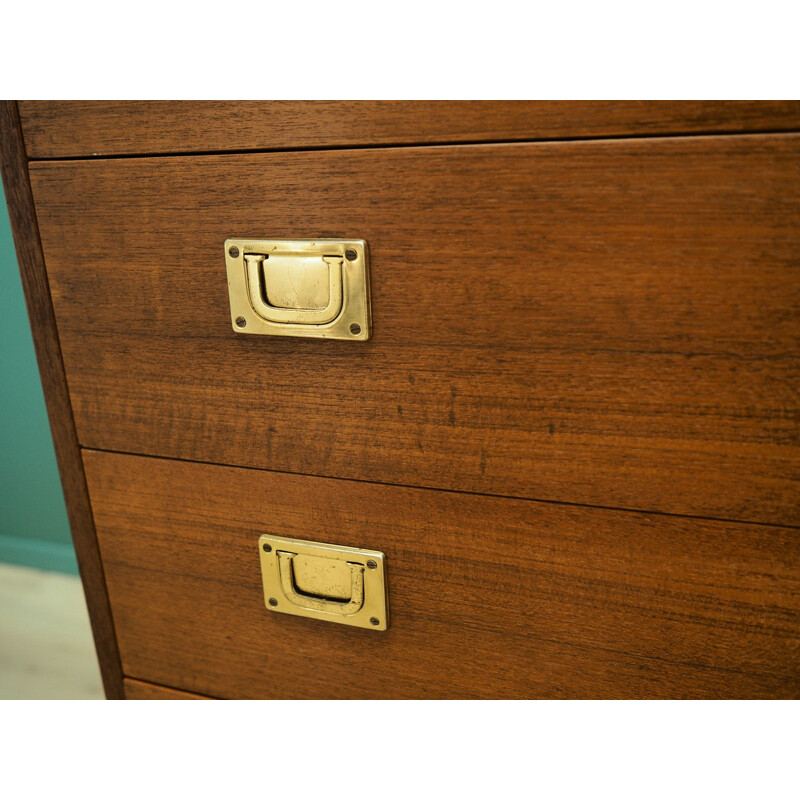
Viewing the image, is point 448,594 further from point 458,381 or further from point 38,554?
point 38,554

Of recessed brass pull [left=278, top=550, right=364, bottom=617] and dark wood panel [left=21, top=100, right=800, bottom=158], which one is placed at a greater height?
dark wood panel [left=21, top=100, right=800, bottom=158]

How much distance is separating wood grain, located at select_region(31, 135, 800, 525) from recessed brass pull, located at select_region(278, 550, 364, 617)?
7 centimetres

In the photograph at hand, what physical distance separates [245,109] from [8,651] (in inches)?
34.3

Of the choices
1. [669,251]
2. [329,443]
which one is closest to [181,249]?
[329,443]

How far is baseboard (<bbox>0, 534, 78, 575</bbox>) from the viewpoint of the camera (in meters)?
1.13

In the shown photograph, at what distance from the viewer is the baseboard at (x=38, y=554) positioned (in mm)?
1133

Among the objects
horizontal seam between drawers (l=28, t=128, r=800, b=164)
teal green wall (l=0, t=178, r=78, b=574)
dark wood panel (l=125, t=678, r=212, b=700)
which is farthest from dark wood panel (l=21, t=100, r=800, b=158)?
teal green wall (l=0, t=178, r=78, b=574)

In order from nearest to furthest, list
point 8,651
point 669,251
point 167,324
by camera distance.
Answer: point 669,251 → point 167,324 → point 8,651

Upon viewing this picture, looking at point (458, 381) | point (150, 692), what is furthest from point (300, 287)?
point (150, 692)

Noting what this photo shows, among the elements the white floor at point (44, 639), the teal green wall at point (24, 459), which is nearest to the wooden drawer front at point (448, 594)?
the white floor at point (44, 639)

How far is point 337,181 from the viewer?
40 cm

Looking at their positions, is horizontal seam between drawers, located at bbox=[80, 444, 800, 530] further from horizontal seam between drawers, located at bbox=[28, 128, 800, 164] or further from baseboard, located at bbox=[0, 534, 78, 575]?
baseboard, located at bbox=[0, 534, 78, 575]

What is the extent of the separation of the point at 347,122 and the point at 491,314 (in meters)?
0.13

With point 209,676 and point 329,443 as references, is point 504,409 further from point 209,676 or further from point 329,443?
point 209,676
